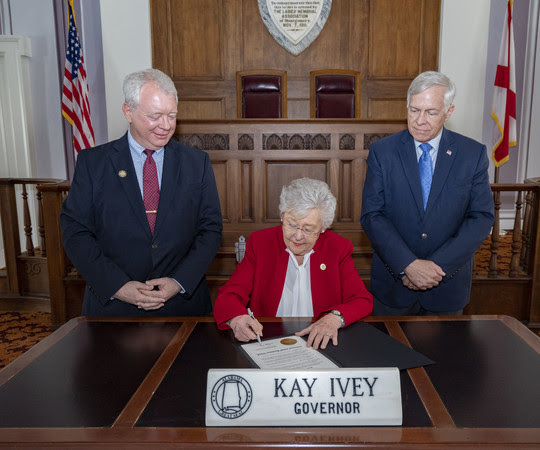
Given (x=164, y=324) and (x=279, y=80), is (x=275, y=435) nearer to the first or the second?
(x=164, y=324)

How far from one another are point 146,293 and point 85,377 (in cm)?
52

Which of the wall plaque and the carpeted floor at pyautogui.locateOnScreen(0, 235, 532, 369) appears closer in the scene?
the carpeted floor at pyautogui.locateOnScreen(0, 235, 532, 369)

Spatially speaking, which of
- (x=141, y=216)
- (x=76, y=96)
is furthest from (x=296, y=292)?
(x=76, y=96)

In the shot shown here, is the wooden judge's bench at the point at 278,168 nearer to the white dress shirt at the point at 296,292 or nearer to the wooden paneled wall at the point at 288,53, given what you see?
the white dress shirt at the point at 296,292

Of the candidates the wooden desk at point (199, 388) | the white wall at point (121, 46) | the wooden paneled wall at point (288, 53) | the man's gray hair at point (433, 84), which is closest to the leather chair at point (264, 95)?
the wooden paneled wall at point (288, 53)

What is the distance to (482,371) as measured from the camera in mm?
1312

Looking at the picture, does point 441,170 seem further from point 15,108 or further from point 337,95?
point 15,108

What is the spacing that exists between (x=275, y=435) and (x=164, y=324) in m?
0.80

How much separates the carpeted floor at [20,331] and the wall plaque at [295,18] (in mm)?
4243

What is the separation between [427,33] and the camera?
603 cm

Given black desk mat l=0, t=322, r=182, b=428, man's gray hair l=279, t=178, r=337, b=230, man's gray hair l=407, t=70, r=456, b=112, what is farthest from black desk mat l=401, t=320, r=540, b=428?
man's gray hair l=407, t=70, r=456, b=112

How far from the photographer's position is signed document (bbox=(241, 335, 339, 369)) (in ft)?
4.32

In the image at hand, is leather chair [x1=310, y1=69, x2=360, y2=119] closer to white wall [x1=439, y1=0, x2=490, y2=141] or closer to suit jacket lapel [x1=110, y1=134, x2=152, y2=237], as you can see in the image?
white wall [x1=439, y1=0, x2=490, y2=141]

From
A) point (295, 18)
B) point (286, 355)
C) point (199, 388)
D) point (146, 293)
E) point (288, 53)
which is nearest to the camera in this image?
point (199, 388)
